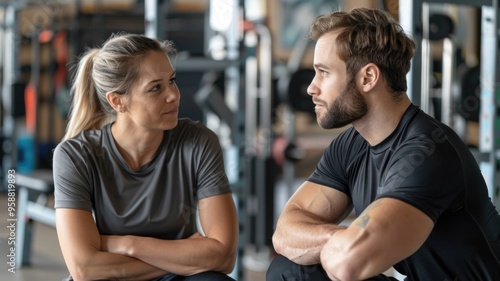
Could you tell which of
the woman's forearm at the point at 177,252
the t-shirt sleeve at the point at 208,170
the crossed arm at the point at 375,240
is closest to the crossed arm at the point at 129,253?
the woman's forearm at the point at 177,252

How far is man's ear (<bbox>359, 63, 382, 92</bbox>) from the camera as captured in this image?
187 cm

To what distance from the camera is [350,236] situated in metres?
1.67

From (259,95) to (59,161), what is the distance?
240 cm

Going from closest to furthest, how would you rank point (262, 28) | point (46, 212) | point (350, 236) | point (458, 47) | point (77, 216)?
point (350, 236)
point (77, 216)
point (46, 212)
point (262, 28)
point (458, 47)

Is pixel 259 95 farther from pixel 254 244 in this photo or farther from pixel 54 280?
pixel 54 280

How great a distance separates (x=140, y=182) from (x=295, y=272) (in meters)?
0.55

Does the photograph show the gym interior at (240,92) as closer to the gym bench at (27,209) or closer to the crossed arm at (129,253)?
the gym bench at (27,209)

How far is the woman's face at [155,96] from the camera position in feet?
7.06

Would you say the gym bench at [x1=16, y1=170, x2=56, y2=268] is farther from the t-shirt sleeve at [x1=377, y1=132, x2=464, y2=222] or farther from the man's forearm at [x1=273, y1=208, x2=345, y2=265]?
the t-shirt sleeve at [x1=377, y1=132, x2=464, y2=222]

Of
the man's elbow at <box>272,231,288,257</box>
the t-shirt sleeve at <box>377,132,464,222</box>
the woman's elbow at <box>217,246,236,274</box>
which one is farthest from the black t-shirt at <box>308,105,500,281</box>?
the woman's elbow at <box>217,246,236,274</box>

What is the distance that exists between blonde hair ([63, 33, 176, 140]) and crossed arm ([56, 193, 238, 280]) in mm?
327

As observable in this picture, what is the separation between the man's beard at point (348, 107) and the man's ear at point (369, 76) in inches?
0.9

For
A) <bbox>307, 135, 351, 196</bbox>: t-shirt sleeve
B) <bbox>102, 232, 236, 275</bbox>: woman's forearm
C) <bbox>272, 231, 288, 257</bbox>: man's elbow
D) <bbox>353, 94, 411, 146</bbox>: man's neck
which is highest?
<bbox>353, 94, 411, 146</bbox>: man's neck

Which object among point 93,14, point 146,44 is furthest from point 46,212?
point 93,14
